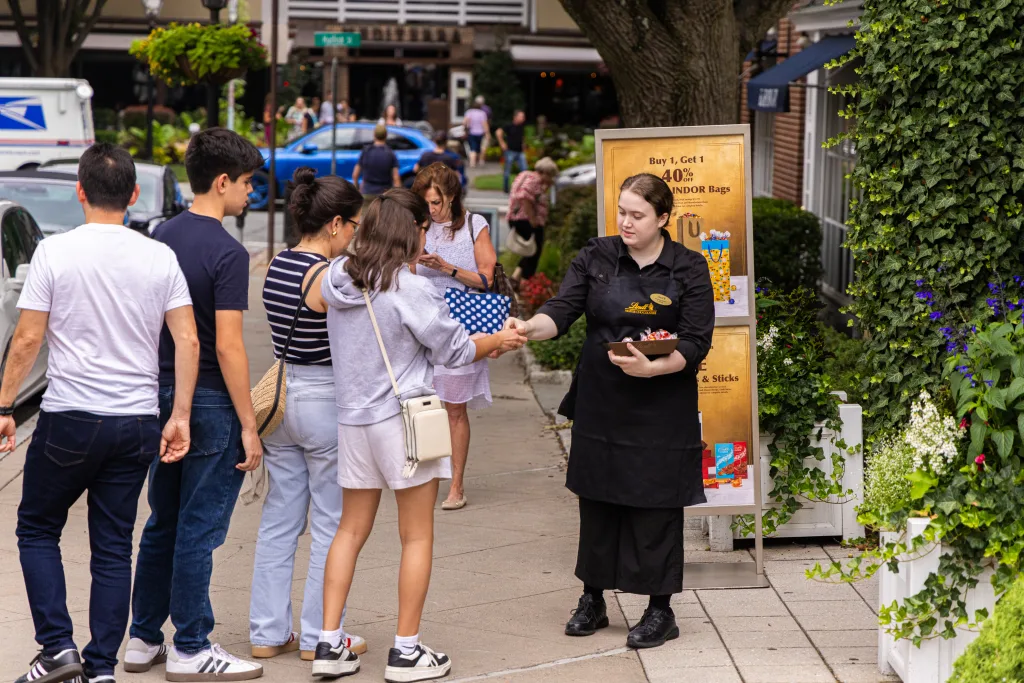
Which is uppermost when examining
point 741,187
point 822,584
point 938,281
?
point 741,187

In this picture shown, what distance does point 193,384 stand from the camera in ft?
15.1

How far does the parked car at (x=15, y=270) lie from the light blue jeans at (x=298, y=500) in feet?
14.7

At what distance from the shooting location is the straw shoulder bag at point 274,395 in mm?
4871

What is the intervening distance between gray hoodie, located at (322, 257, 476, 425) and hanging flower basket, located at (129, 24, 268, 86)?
1303 cm

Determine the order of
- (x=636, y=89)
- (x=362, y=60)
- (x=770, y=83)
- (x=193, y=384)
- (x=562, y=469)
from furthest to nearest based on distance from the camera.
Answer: (x=362, y=60) → (x=770, y=83) → (x=636, y=89) → (x=562, y=469) → (x=193, y=384)

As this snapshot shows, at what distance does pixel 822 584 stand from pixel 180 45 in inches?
525

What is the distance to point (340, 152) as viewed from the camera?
27.2 m

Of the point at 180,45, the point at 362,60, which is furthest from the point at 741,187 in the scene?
the point at 362,60

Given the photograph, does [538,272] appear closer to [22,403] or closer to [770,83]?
[770,83]

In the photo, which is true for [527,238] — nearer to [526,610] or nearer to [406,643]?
[526,610]

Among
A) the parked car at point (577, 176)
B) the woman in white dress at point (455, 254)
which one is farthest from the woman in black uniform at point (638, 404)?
the parked car at point (577, 176)

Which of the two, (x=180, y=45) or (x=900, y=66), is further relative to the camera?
(x=180, y=45)

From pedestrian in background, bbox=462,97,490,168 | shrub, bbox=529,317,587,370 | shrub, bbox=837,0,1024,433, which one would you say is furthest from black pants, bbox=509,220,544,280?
pedestrian in background, bbox=462,97,490,168

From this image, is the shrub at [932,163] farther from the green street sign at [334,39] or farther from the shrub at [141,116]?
the shrub at [141,116]
